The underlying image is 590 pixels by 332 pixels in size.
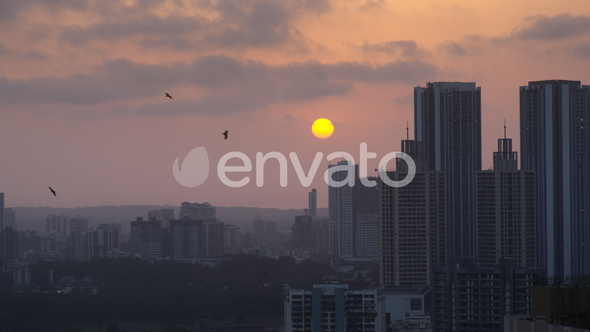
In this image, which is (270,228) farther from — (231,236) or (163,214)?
(231,236)

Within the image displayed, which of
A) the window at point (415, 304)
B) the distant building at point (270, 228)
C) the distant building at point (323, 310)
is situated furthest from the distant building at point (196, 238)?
the distant building at point (323, 310)

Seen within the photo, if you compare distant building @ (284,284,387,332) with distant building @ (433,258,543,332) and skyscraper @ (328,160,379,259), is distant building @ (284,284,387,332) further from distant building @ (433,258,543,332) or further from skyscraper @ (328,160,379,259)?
skyscraper @ (328,160,379,259)

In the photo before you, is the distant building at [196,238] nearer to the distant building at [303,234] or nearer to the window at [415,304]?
the distant building at [303,234]

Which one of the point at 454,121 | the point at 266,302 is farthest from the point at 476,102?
the point at 266,302

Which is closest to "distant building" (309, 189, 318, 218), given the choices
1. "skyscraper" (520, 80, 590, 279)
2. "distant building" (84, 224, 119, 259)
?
"distant building" (84, 224, 119, 259)

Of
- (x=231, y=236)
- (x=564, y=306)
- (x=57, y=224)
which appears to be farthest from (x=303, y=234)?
(x=564, y=306)
